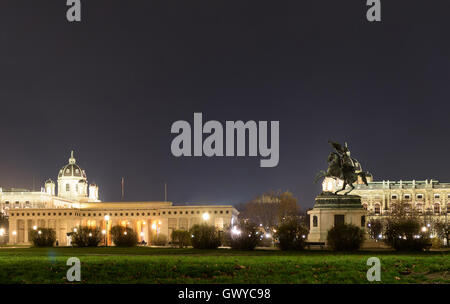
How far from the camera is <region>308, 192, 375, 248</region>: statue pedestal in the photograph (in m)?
51.8

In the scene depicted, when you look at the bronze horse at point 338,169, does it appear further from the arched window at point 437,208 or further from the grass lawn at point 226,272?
the arched window at point 437,208

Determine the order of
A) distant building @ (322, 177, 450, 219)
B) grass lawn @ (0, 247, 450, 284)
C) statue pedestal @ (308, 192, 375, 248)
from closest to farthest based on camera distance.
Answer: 1. grass lawn @ (0, 247, 450, 284)
2. statue pedestal @ (308, 192, 375, 248)
3. distant building @ (322, 177, 450, 219)

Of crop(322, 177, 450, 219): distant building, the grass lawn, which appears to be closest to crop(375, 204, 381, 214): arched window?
crop(322, 177, 450, 219): distant building

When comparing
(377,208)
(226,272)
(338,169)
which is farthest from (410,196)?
(226,272)

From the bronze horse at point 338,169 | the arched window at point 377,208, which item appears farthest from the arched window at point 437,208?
the bronze horse at point 338,169

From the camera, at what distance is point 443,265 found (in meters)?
25.8

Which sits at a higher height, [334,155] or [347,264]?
[334,155]

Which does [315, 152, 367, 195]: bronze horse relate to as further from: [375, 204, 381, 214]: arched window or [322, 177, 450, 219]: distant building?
[375, 204, 381, 214]: arched window

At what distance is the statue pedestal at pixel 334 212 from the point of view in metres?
51.8

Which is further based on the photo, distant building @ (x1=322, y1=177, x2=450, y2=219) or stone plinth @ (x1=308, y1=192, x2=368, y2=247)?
distant building @ (x1=322, y1=177, x2=450, y2=219)

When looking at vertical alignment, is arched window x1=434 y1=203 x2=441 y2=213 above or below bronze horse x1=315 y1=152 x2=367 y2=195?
below
